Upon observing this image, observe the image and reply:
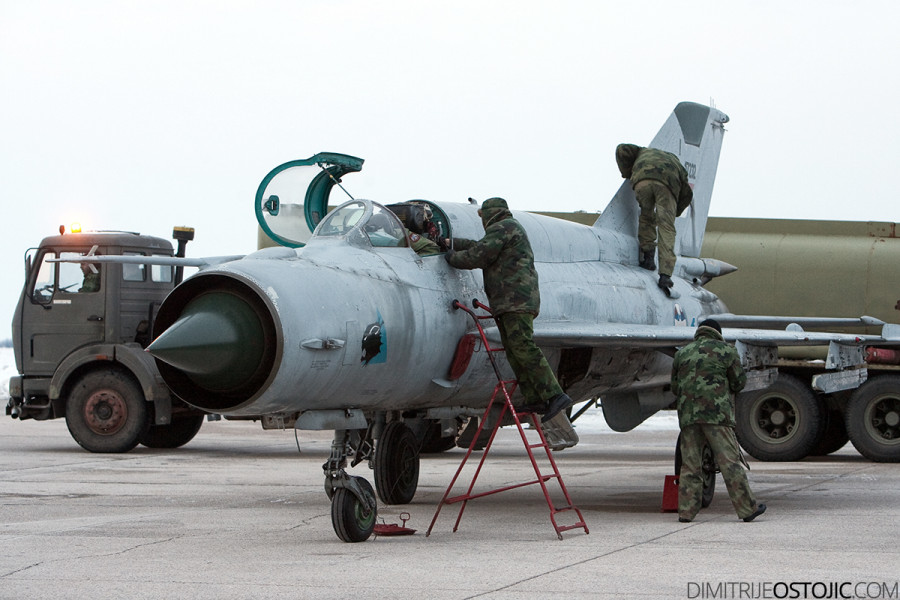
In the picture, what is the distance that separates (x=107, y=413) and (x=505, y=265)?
32.2 feet

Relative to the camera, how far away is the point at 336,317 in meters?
7.98

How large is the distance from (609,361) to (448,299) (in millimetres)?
2613

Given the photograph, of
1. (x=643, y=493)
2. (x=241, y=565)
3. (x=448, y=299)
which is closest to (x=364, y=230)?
(x=448, y=299)

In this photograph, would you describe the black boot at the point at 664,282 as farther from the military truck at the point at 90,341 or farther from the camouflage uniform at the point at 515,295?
the military truck at the point at 90,341

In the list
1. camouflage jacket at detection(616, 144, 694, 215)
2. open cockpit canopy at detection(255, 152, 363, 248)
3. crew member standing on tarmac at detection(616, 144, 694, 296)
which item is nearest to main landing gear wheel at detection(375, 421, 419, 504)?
open cockpit canopy at detection(255, 152, 363, 248)

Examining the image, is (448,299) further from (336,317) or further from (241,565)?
(241,565)

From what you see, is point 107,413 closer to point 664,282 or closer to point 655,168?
point 664,282

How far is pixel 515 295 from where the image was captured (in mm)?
9234

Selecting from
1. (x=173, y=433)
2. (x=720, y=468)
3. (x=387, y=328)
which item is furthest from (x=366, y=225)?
(x=173, y=433)

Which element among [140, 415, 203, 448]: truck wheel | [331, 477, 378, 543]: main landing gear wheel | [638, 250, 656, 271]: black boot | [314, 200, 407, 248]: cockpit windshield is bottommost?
[140, 415, 203, 448]: truck wheel

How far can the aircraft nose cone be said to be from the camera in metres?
7.32

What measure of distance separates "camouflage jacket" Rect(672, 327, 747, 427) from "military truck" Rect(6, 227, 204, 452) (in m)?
9.17

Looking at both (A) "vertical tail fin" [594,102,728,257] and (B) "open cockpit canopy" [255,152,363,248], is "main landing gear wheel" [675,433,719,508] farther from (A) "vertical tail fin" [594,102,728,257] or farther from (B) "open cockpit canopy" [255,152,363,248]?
(A) "vertical tail fin" [594,102,728,257]

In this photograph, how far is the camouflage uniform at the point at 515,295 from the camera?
9.23 metres
